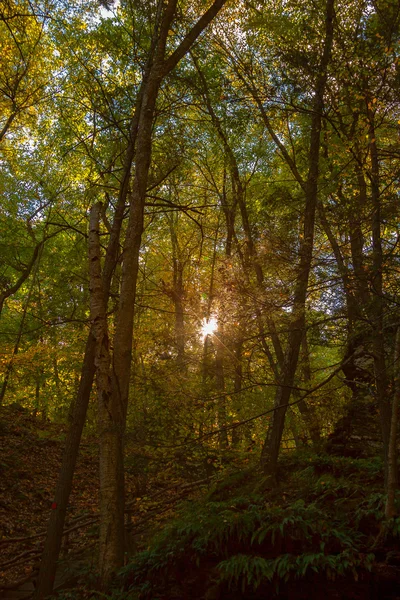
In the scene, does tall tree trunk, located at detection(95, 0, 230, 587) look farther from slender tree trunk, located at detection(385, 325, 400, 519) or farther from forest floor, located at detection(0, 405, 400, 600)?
slender tree trunk, located at detection(385, 325, 400, 519)

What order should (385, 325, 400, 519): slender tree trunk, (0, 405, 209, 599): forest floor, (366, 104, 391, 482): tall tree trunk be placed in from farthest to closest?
(0, 405, 209, 599): forest floor, (366, 104, 391, 482): tall tree trunk, (385, 325, 400, 519): slender tree trunk

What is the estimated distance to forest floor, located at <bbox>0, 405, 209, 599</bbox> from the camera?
23.3 ft

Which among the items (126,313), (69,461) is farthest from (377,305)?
(69,461)

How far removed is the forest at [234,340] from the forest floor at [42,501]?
2.9 inches

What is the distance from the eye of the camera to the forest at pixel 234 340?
4.11 m

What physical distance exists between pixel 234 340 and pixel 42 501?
723cm

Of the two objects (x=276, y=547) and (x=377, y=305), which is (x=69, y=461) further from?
(x=377, y=305)

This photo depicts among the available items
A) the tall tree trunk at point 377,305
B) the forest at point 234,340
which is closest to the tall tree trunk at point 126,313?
the forest at point 234,340

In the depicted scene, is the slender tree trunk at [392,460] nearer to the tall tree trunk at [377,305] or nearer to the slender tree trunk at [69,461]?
the tall tree trunk at [377,305]

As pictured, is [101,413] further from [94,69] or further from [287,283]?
[94,69]

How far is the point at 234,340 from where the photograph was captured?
25.7 ft

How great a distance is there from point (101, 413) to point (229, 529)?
1.86 meters

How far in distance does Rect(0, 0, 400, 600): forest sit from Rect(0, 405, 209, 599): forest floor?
7cm

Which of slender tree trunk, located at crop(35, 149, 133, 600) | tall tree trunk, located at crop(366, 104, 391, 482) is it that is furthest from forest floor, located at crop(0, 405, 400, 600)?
tall tree trunk, located at crop(366, 104, 391, 482)
